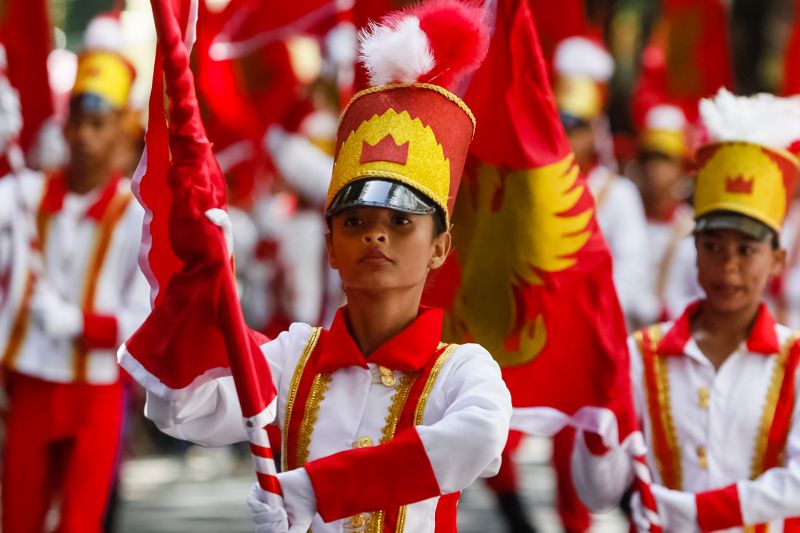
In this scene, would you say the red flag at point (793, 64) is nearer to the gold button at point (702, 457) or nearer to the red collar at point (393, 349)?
the gold button at point (702, 457)

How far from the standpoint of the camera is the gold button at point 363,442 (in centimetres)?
380

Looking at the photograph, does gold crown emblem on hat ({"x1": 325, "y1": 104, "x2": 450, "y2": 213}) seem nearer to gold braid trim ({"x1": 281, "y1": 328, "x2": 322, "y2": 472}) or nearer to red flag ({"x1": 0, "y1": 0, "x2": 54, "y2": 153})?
gold braid trim ({"x1": 281, "y1": 328, "x2": 322, "y2": 472})

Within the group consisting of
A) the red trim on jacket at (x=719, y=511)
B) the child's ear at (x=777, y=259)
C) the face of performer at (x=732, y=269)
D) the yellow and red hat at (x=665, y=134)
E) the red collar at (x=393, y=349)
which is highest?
the yellow and red hat at (x=665, y=134)

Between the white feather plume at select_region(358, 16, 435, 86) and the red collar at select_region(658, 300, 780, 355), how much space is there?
1.70m

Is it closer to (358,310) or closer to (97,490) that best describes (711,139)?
(358,310)

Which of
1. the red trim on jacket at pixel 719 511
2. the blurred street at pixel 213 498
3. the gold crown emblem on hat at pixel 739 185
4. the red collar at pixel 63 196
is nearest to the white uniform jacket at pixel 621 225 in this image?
the blurred street at pixel 213 498

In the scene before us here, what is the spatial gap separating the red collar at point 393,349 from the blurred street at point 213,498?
569 centimetres

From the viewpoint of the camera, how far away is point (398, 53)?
152 inches

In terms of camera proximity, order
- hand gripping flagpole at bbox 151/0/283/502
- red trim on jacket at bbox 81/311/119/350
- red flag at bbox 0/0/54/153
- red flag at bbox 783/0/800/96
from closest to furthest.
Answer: hand gripping flagpole at bbox 151/0/283/502
red trim on jacket at bbox 81/311/119/350
red flag at bbox 0/0/54/153
red flag at bbox 783/0/800/96

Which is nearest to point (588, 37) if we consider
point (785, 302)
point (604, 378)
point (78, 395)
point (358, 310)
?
point (785, 302)

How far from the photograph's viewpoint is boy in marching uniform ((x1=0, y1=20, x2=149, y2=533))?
21.0 ft

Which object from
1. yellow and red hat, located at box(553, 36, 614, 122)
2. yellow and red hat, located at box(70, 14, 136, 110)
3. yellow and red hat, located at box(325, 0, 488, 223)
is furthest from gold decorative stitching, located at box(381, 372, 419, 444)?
yellow and red hat, located at box(553, 36, 614, 122)

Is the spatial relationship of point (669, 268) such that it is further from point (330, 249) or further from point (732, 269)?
point (330, 249)

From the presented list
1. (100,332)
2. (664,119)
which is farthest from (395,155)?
(664,119)
